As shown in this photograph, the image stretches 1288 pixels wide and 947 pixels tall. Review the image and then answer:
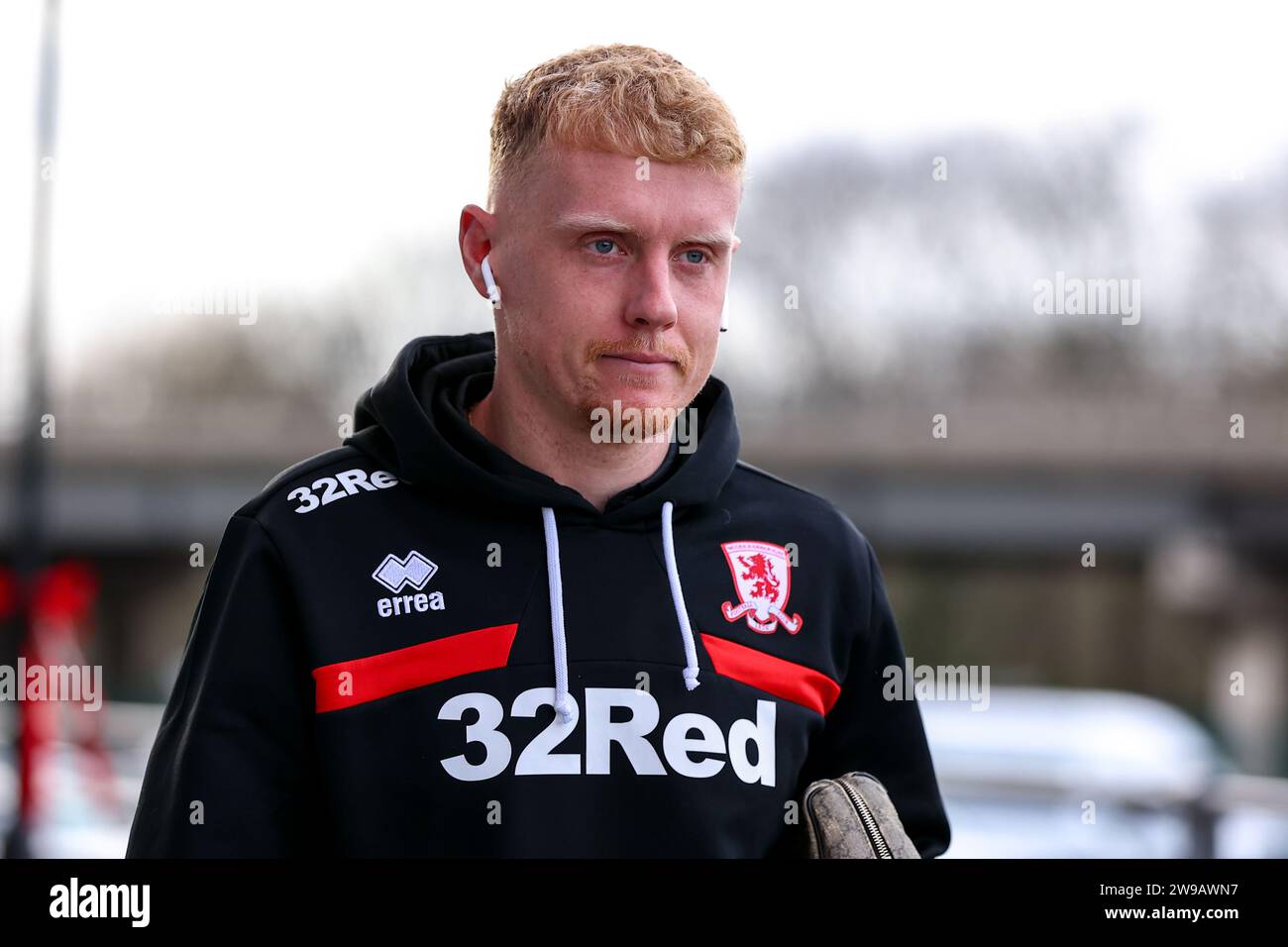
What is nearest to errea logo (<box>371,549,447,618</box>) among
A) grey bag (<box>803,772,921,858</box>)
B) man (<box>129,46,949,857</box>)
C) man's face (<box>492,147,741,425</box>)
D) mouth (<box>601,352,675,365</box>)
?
man (<box>129,46,949,857</box>)

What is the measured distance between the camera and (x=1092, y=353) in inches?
1799

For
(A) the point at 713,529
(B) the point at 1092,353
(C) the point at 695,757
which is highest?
(B) the point at 1092,353

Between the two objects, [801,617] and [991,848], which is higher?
[801,617]

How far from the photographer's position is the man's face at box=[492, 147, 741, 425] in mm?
2447

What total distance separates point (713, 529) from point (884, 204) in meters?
46.8

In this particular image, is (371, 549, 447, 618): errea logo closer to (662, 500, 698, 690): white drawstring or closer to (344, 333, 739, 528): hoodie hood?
(344, 333, 739, 528): hoodie hood

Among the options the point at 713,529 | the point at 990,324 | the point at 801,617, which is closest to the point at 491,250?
the point at 713,529

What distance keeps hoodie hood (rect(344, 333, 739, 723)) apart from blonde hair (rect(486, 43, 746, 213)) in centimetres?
43

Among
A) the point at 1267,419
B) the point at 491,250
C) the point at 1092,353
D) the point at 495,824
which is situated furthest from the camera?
the point at 1092,353

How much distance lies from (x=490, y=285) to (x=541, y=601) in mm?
582

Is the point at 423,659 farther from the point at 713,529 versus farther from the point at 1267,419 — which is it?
the point at 1267,419

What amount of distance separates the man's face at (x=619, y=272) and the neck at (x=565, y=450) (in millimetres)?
101

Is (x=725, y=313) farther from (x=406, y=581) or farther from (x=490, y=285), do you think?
(x=406, y=581)
